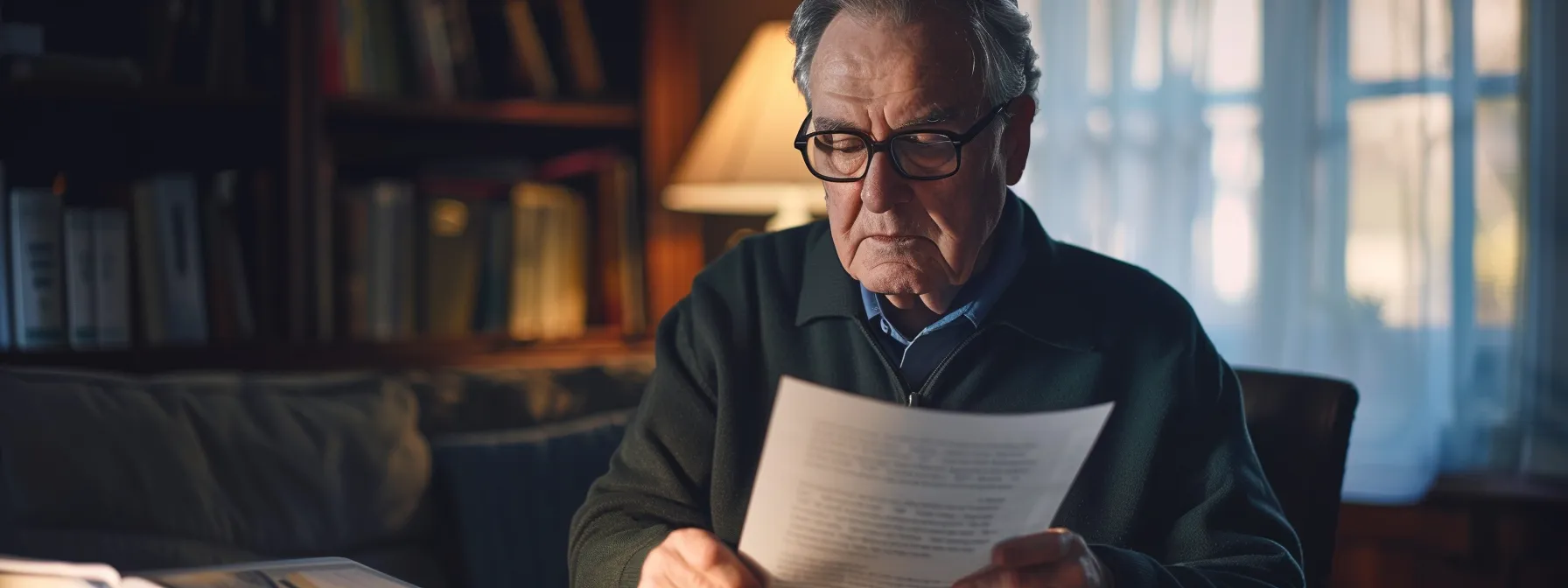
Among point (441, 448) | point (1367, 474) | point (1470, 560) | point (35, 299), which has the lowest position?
point (1470, 560)

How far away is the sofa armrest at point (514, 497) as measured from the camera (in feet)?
4.91

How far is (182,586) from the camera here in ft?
2.48

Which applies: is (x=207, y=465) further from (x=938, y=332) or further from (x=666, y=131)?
(x=666, y=131)

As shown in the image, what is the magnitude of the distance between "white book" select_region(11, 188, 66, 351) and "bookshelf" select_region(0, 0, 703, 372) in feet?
0.10

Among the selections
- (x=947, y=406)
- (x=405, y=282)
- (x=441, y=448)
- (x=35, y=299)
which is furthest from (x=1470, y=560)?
(x=35, y=299)

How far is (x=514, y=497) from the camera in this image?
1.51 metres

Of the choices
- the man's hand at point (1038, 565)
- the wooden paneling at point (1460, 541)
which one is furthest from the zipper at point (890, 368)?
the wooden paneling at point (1460, 541)

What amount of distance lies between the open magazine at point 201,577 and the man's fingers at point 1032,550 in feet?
1.42

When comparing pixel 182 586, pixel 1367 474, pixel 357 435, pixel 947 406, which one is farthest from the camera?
pixel 1367 474

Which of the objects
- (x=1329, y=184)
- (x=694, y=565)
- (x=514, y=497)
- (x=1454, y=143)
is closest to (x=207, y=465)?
(x=514, y=497)

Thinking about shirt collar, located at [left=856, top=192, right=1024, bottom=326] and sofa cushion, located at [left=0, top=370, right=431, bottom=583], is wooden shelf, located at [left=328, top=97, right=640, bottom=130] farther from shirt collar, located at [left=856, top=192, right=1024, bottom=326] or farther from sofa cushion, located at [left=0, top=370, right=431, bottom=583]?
shirt collar, located at [left=856, top=192, right=1024, bottom=326]

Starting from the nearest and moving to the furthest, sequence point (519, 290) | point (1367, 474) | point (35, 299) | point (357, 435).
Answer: point (357, 435) → point (35, 299) → point (1367, 474) → point (519, 290)

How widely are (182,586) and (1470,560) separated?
1975 mm

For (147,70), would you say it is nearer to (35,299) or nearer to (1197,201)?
(35,299)
